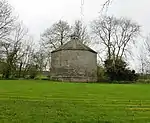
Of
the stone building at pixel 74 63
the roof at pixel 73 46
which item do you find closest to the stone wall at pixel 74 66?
the stone building at pixel 74 63

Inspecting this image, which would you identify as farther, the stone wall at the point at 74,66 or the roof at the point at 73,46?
the roof at the point at 73,46

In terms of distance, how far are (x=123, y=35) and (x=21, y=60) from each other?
831 inches

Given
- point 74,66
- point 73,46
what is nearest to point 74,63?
point 74,66

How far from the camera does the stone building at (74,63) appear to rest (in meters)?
58.5

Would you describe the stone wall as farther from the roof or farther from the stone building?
the roof

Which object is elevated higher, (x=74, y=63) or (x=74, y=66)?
(x=74, y=63)

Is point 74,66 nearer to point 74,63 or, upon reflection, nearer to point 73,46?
point 74,63

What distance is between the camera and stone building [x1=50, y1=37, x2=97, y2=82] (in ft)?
192

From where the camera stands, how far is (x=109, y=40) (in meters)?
63.3

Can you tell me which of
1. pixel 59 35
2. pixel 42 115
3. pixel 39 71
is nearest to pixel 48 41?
pixel 59 35

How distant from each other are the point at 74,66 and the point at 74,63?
0.57 metres

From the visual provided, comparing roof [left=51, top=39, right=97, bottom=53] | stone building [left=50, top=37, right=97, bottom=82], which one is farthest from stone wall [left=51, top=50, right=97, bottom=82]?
roof [left=51, top=39, right=97, bottom=53]

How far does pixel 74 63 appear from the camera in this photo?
5869 cm

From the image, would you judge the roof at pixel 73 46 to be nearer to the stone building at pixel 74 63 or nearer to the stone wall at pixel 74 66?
the stone building at pixel 74 63
